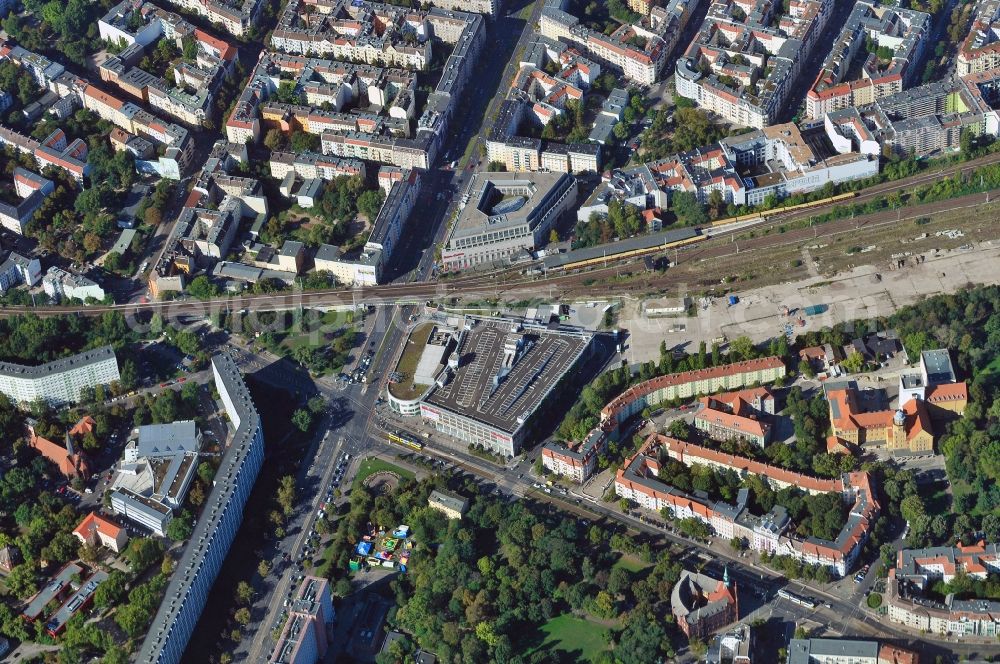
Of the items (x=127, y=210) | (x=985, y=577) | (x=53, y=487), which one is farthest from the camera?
(x=127, y=210)

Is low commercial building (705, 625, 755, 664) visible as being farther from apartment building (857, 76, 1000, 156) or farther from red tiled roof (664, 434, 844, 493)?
apartment building (857, 76, 1000, 156)

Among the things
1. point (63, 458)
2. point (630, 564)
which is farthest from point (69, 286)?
point (630, 564)

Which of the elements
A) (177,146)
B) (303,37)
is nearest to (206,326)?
(177,146)

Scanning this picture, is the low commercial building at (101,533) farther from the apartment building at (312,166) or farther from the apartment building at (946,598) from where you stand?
the apartment building at (946,598)

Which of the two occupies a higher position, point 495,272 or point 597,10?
point 597,10

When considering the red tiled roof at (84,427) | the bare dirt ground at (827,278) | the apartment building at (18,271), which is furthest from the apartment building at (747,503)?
the apartment building at (18,271)

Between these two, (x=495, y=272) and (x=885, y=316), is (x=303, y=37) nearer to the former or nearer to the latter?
(x=495, y=272)
